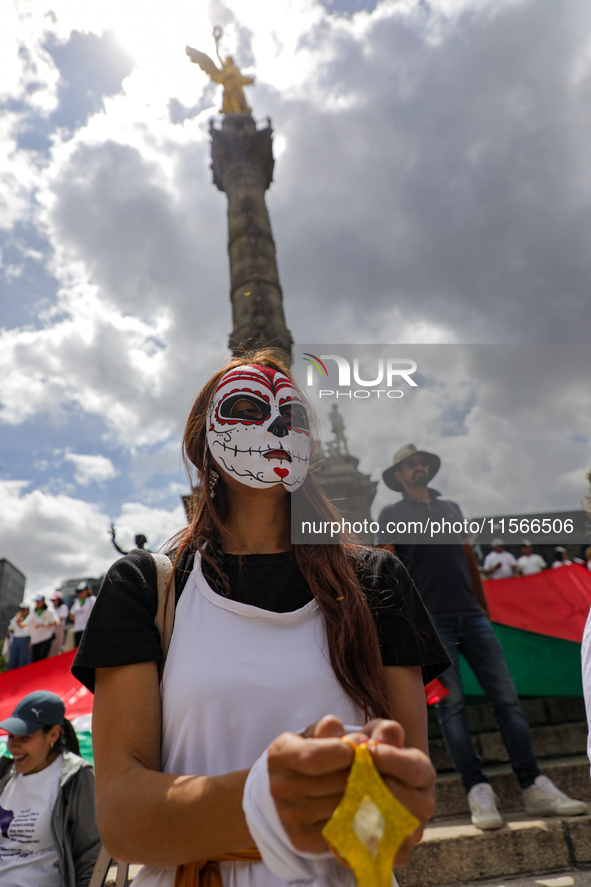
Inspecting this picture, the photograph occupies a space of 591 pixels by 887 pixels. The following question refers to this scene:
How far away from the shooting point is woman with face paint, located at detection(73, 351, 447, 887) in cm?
85

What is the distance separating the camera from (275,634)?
1255 mm

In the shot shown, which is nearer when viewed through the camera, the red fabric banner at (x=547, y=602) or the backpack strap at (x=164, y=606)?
the backpack strap at (x=164, y=606)

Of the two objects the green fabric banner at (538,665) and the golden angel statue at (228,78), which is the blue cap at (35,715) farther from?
the golden angel statue at (228,78)

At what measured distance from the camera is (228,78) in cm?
1717

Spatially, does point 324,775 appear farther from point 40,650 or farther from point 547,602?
point 40,650

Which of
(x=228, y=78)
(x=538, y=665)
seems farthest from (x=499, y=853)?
(x=228, y=78)

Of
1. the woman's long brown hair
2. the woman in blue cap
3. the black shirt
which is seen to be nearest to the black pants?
the woman in blue cap

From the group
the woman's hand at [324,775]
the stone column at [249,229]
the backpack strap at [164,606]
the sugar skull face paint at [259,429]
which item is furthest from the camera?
the stone column at [249,229]

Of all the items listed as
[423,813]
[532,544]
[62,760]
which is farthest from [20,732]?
[532,544]

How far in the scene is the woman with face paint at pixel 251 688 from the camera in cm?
85

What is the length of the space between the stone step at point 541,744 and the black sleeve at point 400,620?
3013mm

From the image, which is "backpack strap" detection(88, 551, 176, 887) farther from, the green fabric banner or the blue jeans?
the green fabric banner

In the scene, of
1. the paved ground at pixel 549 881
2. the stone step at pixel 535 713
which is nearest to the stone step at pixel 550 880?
the paved ground at pixel 549 881

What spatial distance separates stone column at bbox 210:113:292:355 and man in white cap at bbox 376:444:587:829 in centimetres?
802
